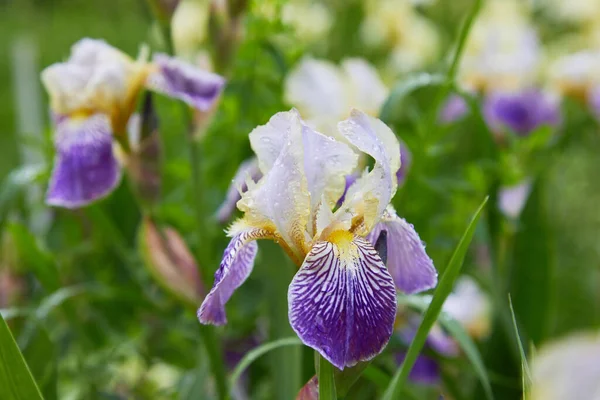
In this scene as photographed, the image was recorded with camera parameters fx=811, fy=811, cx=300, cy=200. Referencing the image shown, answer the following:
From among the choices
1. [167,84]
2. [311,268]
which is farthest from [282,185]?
[167,84]

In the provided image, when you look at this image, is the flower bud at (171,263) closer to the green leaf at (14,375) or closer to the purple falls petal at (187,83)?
the purple falls petal at (187,83)

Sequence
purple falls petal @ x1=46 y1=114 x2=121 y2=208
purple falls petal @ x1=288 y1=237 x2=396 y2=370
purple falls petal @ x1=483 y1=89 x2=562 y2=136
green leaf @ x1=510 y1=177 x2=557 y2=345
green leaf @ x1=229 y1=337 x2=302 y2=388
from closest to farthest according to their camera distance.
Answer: purple falls petal @ x1=288 y1=237 x2=396 y2=370 → green leaf @ x1=229 y1=337 x2=302 y2=388 → purple falls petal @ x1=46 y1=114 x2=121 y2=208 → green leaf @ x1=510 y1=177 x2=557 y2=345 → purple falls petal @ x1=483 y1=89 x2=562 y2=136

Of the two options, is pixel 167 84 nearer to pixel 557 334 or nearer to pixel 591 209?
pixel 557 334

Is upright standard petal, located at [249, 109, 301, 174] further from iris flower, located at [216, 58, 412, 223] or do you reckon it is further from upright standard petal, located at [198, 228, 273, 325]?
iris flower, located at [216, 58, 412, 223]

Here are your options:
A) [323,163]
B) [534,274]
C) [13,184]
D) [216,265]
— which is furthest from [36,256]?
[534,274]

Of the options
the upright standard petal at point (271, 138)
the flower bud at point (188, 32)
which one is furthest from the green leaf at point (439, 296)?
the flower bud at point (188, 32)

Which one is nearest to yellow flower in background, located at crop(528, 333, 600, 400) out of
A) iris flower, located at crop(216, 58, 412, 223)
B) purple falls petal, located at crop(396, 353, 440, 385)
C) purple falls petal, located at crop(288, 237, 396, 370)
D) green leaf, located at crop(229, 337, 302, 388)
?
purple falls petal, located at crop(288, 237, 396, 370)
